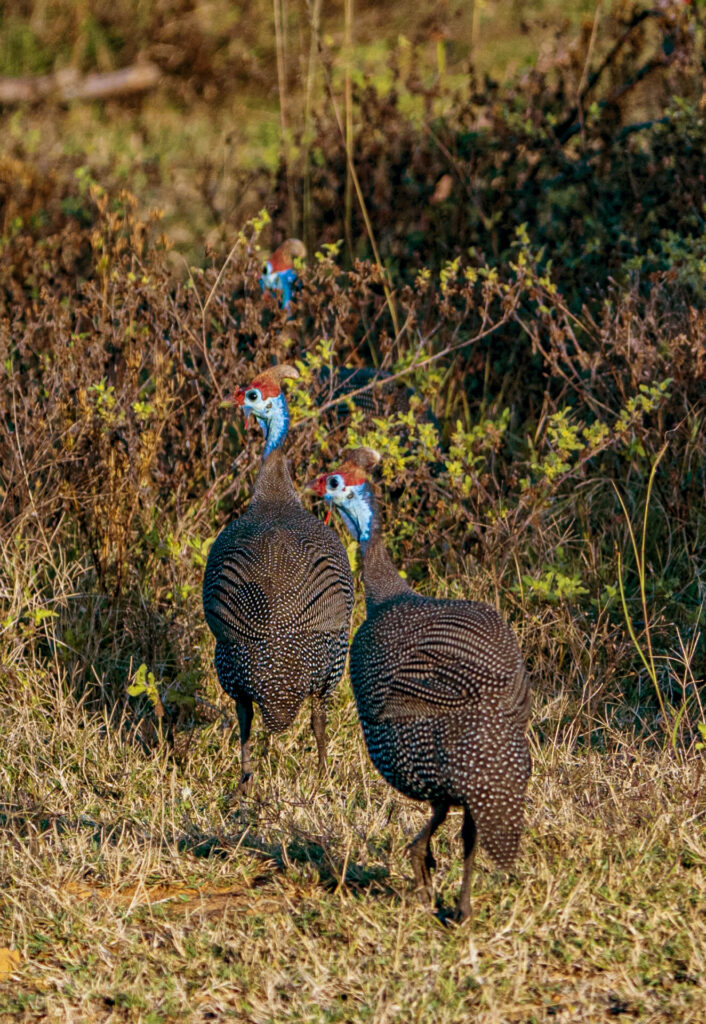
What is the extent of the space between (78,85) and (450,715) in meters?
8.34

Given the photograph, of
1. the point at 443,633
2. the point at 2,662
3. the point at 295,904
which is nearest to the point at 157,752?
the point at 2,662

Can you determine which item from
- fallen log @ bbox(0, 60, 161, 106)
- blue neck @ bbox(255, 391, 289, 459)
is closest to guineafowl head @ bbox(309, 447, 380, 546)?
blue neck @ bbox(255, 391, 289, 459)

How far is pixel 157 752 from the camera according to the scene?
4.36 meters

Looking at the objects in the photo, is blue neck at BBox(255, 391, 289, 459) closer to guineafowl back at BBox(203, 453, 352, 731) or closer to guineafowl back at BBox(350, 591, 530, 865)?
guineafowl back at BBox(203, 453, 352, 731)

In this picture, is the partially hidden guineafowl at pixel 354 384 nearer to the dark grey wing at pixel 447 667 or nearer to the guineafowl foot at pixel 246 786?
the guineafowl foot at pixel 246 786

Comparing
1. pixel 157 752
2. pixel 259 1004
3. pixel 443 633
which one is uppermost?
pixel 443 633

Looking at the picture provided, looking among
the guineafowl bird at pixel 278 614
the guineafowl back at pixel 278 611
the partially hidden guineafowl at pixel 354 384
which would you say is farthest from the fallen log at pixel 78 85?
the guineafowl back at pixel 278 611

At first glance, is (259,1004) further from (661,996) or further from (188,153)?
(188,153)

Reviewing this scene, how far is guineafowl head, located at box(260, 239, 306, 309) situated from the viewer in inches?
231

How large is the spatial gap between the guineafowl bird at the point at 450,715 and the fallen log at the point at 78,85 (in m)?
7.75

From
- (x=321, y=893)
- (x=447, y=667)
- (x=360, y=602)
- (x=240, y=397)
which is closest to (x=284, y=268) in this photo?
(x=240, y=397)

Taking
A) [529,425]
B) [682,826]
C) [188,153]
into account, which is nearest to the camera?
[682,826]

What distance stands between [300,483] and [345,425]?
286 millimetres

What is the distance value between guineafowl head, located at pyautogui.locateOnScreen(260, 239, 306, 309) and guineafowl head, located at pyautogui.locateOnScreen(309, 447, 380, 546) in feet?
6.02
